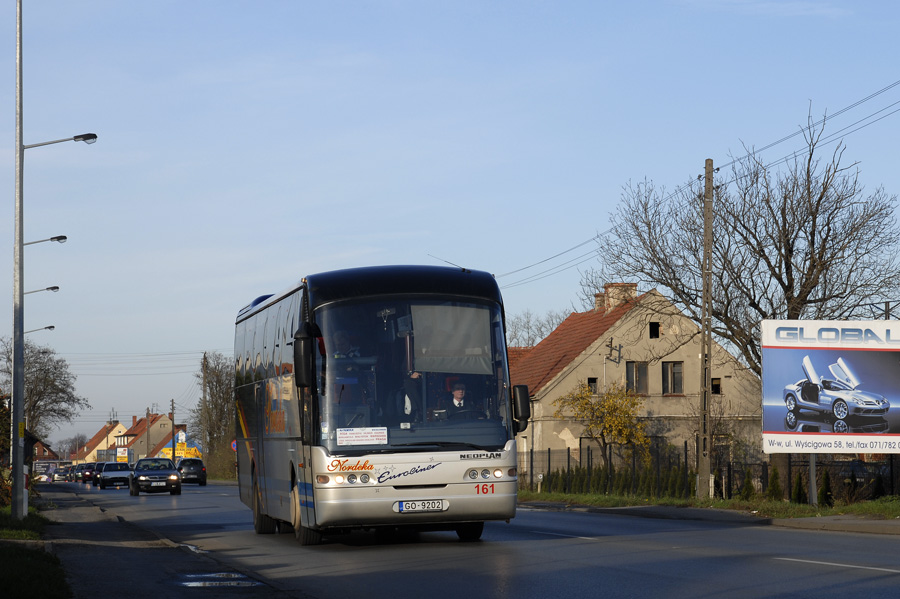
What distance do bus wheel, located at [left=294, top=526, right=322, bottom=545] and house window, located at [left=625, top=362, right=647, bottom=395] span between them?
39773mm

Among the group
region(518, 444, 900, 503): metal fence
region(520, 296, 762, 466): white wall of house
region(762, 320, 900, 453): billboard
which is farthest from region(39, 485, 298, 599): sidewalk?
region(520, 296, 762, 466): white wall of house

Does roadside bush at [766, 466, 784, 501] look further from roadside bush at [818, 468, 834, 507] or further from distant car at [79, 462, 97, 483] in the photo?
distant car at [79, 462, 97, 483]

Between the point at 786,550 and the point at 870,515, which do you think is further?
the point at 870,515

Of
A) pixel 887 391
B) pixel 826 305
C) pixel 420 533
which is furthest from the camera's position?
pixel 826 305

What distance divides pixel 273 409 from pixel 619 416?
32.0 meters

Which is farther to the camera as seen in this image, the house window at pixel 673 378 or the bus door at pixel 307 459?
the house window at pixel 673 378

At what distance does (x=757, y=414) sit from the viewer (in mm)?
56312

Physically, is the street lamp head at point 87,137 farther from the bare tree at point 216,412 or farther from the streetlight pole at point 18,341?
the bare tree at point 216,412

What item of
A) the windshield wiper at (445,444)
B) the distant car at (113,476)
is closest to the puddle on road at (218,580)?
the windshield wiper at (445,444)

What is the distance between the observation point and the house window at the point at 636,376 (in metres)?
55.9

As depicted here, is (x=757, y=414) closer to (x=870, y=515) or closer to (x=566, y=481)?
(x=566, y=481)

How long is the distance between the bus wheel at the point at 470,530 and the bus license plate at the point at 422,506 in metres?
2.06

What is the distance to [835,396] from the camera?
2688 centimetres

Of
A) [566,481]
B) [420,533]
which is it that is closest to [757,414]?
[566,481]
